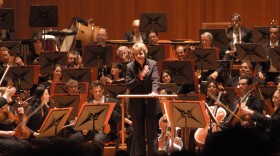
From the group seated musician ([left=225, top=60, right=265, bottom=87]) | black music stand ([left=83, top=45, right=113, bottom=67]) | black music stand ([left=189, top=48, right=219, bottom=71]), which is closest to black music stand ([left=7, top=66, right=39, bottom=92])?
black music stand ([left=83, top=45, right=113, bottom=67])

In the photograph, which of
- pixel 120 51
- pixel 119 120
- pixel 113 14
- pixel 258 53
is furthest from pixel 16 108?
pixel 113 14

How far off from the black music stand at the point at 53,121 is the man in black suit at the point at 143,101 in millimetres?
693

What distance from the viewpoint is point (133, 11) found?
12.4 m

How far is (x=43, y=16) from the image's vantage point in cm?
919

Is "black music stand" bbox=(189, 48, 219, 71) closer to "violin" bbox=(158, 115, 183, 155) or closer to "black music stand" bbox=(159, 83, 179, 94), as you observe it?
"black music stand" bbox=(159, 83, 179, 94)

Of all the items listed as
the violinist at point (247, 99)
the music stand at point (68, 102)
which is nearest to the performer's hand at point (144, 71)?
the music stand at point (68, 102)

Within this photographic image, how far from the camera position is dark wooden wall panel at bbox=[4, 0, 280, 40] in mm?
11883

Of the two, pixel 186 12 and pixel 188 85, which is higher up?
pixel 186 12

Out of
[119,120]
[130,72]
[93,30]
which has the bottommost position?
[119,120]

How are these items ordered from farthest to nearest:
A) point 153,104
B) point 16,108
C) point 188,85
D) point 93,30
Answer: point 93,30, point 188,85, point 16,108, point 153,104

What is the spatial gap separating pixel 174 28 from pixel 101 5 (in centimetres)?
168

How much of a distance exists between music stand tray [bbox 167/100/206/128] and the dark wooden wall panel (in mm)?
6411

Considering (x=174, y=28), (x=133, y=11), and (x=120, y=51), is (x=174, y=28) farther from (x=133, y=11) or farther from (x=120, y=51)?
(x=120, y=51)

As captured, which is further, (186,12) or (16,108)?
(186,12)
